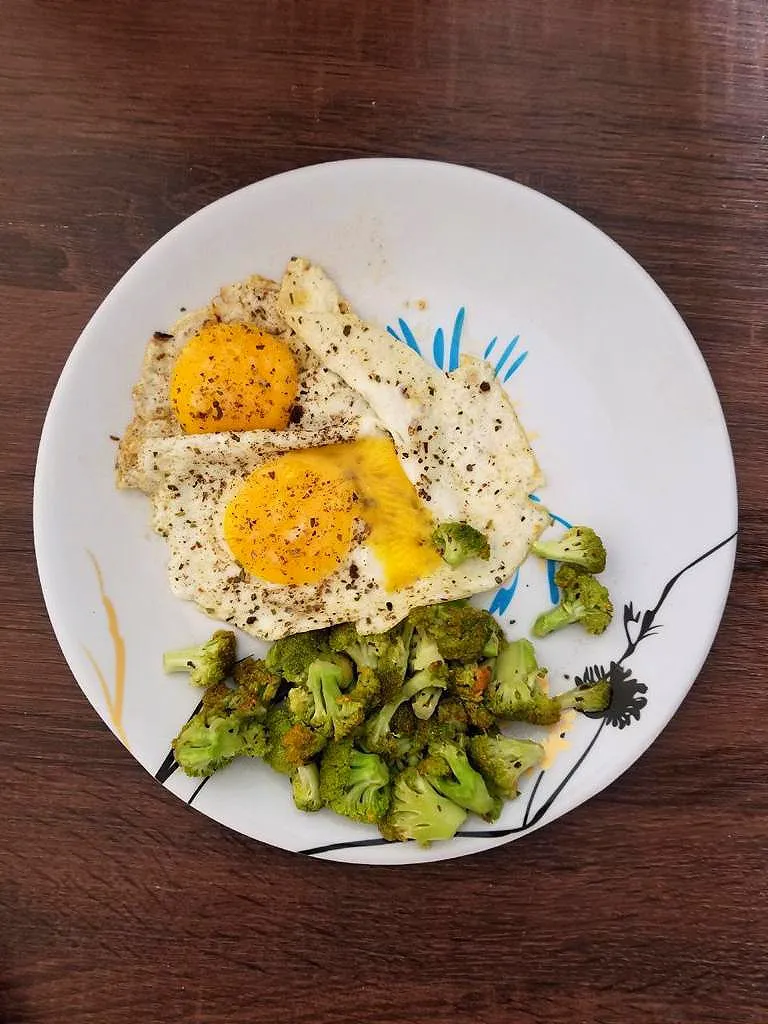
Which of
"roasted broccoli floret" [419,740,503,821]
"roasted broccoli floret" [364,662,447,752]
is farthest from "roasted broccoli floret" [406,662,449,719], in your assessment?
"roasted broccoli floret" [419,740,503,821]

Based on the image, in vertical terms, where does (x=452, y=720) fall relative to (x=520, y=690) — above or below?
below

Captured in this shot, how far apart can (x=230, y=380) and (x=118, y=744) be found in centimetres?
165

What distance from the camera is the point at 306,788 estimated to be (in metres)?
2.90

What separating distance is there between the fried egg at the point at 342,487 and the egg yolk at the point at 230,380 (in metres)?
0.02

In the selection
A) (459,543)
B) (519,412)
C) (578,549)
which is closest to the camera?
(459,543)

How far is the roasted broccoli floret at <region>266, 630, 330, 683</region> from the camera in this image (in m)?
2.97

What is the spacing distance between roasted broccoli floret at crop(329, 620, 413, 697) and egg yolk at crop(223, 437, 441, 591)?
0.67 ft

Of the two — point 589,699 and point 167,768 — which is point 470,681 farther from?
point 167,768

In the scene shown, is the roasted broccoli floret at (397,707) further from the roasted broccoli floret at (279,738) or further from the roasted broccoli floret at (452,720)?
the roasted broccoli floret at (279,738)

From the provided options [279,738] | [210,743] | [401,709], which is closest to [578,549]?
[401,709]

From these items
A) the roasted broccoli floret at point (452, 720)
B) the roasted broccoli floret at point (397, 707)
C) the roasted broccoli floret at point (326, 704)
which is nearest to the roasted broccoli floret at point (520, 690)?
the roasted broccoli floret at point (452, 720)

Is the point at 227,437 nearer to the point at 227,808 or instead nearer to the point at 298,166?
the point at 298,166

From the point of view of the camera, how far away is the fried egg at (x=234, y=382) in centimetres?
292

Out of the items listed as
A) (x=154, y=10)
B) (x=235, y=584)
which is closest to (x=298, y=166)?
(x=154, y=10)
